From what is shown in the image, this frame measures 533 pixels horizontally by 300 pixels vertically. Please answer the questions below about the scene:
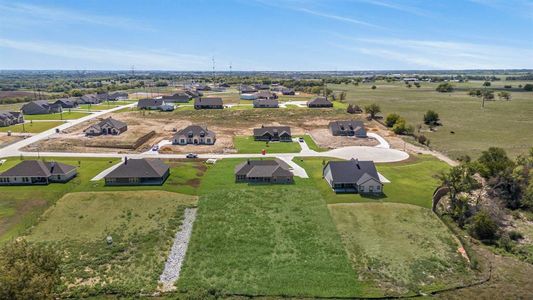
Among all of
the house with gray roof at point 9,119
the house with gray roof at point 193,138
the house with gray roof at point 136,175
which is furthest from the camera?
the house with gray roof at point 9,119

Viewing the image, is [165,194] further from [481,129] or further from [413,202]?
[481,129]

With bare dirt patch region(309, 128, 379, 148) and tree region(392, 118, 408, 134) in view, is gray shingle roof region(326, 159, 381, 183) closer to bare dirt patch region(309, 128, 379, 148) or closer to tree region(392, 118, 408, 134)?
bare dirt patch region(309, 128, 379, 148)

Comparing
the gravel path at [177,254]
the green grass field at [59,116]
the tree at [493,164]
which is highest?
the tree at [493,164]

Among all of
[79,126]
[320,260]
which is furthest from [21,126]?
[320,260]

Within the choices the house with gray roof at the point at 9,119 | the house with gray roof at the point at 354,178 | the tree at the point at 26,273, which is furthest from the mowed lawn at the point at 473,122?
the house with gray roof at the point at 9,119

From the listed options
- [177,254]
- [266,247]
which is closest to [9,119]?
[177,254]

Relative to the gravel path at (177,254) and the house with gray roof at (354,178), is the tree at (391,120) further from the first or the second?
the gravel path at (177,254)

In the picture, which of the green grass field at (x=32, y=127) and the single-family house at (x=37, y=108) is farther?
the single-family house at (x=37, y=108)
